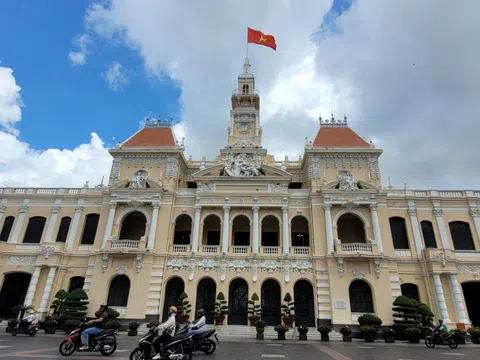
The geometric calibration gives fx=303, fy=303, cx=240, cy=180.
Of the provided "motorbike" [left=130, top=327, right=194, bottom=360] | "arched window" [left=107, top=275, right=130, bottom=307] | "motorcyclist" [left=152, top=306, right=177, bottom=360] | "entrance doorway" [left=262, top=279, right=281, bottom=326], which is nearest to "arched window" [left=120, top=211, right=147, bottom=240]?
"arched window" [left=107, top=275, right=130, bottom=307]

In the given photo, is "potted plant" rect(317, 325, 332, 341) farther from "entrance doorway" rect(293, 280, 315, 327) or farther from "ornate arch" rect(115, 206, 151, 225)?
"ornate arch" rect(115, 206, 151, 225)

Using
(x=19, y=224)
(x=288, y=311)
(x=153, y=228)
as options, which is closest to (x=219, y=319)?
(x=288, y=311)

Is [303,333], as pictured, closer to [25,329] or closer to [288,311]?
[288,311]

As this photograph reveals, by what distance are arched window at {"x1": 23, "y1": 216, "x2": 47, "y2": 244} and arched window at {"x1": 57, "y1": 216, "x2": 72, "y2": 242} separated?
1.81 metres

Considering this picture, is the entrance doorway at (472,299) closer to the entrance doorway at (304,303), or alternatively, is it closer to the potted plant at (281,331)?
the entrance doorway at (304,303)

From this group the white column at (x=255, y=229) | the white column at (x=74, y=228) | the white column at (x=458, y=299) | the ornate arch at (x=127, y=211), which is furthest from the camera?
the white column at (x=74, y=228)

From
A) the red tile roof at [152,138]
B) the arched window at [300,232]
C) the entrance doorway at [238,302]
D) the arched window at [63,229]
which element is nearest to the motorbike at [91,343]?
the entrance doorway at [238,302]

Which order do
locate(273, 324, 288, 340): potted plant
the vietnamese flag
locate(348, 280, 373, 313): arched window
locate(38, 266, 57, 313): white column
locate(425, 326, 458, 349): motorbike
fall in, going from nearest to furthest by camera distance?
locate(425, 326, 458, 349): motorbike
locate(273, 324, 288, 340): potted plant
locate(348, 280, 373, 313): arched window
locate(38, 266, 57, 313): white column
the vietnamese flag

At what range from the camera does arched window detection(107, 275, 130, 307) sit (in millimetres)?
25672

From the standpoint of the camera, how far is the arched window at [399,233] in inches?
1084

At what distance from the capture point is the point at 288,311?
2300 centimetres

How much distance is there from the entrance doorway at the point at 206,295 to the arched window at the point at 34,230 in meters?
16.7

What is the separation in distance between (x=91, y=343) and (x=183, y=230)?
19580mm

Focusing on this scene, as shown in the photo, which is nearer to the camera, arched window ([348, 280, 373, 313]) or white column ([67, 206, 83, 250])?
arched window ([348, 280, 373, 313])
